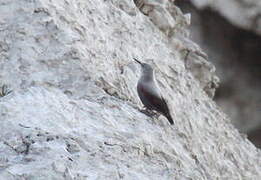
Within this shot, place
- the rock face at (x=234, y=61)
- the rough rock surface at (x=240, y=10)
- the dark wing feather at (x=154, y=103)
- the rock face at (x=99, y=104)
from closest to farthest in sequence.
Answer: the rock face at (x=99, y=104), the dark wing feather at (x=154, y=103), the rough rock surface at (x=240, y=10), the rock face at (x=234, y=61)

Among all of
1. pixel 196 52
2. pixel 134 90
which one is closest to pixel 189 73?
pixel 196 52

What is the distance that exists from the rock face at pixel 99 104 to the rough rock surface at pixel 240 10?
3.89m

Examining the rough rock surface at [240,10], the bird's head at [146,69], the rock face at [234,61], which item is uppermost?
the bird's head at [146,69]

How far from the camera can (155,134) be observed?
6734 mm

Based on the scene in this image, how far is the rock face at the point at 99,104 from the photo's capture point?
5.71 m

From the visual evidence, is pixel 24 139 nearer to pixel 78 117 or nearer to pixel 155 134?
pixel 78 117

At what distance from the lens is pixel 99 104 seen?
6.59 m

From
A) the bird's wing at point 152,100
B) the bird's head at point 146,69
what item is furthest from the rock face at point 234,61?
the bird's wing at point 152,100

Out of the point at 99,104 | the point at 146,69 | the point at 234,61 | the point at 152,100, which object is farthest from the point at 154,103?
the point at 234,61

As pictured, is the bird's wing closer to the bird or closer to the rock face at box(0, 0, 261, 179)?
the bird

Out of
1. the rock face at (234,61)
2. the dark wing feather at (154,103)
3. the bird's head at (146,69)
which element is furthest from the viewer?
the rock face at (234,61)

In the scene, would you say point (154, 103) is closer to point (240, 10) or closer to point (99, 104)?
point (99, 104)

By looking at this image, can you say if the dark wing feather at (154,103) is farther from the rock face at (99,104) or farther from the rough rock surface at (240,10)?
the rough rock surface at (240,10)

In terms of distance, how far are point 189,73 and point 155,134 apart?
2.86m
